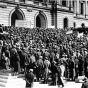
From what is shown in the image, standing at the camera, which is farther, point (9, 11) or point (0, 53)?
point (9, 11)

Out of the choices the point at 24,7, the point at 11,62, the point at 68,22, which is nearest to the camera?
the point at 11,62

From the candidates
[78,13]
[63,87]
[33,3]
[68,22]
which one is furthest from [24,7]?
[63,87]

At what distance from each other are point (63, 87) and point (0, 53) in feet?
18.1

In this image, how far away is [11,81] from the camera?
1866 centimetres

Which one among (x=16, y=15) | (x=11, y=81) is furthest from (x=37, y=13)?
(x=11, y=81)

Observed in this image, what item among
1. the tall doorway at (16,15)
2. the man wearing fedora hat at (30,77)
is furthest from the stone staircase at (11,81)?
the tall doorway at (16,15)

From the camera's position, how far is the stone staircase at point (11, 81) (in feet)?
60.5

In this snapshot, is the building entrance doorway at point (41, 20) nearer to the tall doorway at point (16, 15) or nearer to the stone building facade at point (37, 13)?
the stone building facade at point (37, 13)

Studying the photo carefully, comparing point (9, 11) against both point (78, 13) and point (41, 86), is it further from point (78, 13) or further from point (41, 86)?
point (41, 86)

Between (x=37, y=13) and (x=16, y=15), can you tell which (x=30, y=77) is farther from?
(x=37, y=13)

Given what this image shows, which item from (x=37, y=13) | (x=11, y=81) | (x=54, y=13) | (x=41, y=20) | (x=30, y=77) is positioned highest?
(x=37, y=13)

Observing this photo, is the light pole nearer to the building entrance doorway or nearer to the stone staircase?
the building entrance doorway

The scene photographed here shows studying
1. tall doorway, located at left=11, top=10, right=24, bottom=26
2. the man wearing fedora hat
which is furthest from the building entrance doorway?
the man wearing fedora hat

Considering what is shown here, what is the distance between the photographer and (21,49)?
67.3 ft
